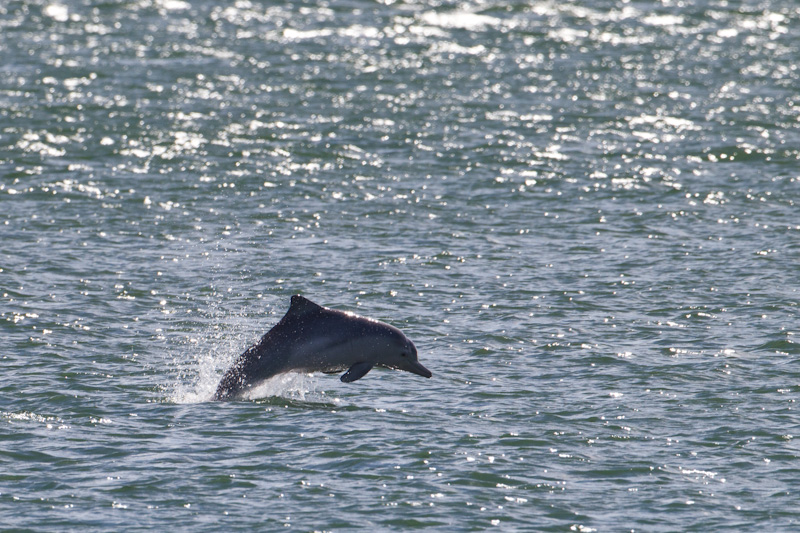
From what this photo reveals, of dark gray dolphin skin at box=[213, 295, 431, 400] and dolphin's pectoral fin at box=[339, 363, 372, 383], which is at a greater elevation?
dark gray dolphin skin at box=[213, 295, 431, 400]

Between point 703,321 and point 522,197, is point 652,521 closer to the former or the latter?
point 703,321

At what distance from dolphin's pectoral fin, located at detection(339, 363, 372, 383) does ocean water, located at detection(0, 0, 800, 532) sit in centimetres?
53

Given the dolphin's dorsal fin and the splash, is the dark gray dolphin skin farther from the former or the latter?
the splash

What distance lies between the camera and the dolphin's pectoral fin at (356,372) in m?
18.7

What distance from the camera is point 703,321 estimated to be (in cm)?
2341

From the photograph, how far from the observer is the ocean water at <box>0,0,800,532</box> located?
16.4 meters

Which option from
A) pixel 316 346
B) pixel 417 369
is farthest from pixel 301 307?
pixel 417 369

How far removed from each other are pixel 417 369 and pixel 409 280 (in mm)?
6623

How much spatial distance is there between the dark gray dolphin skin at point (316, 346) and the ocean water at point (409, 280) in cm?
59

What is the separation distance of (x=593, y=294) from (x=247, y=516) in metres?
11.2

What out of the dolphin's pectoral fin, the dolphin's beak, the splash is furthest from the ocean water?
the dolphin's pectoral fin

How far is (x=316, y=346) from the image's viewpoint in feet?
62.3

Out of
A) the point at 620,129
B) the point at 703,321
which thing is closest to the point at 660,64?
the point at 620,129

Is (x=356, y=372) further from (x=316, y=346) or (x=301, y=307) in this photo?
(x=301, y=307)
